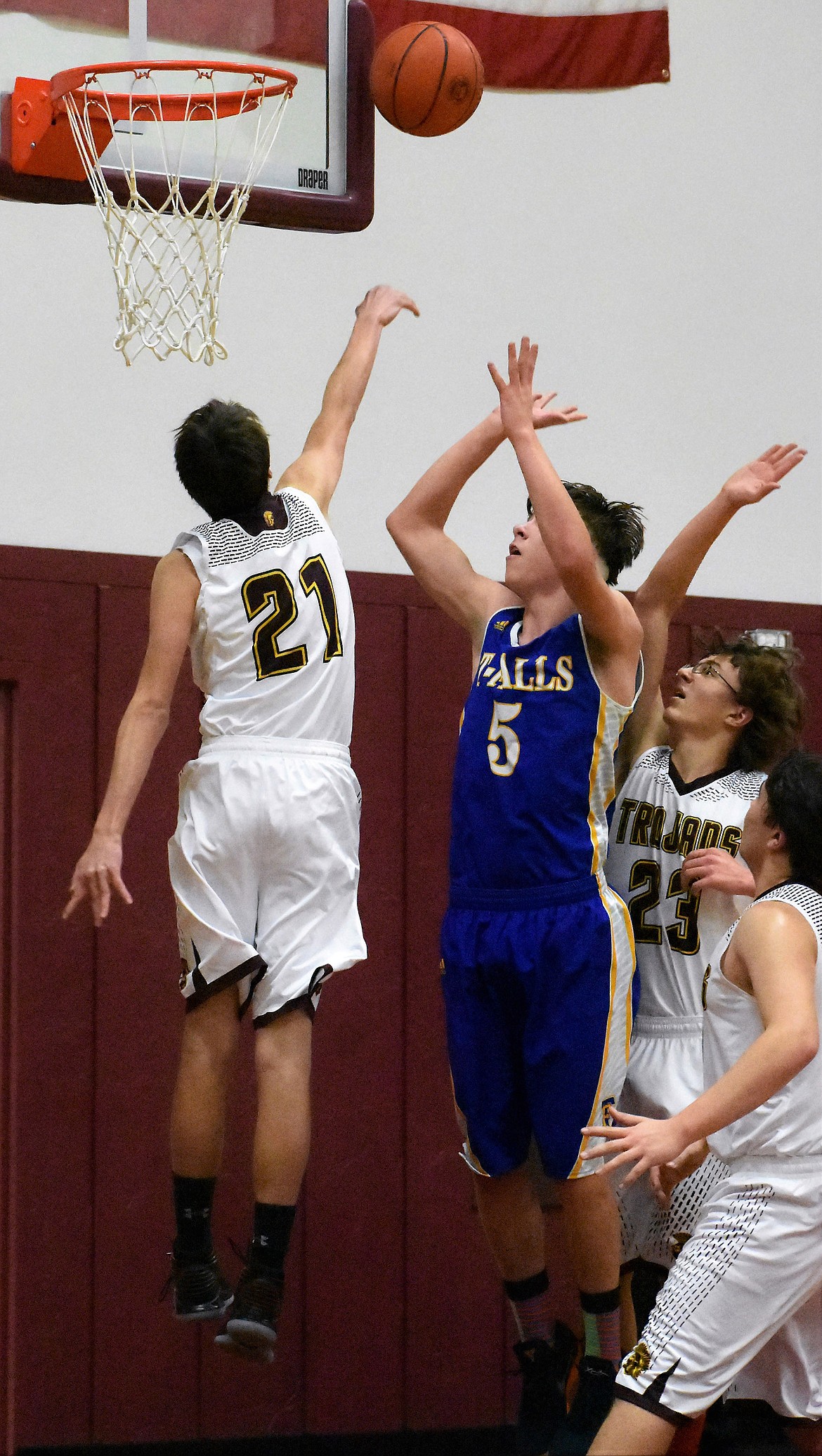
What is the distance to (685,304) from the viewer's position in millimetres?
6453

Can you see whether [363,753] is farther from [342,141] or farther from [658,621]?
[342,141]

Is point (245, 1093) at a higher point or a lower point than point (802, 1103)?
lower

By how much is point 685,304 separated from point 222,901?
141 inches

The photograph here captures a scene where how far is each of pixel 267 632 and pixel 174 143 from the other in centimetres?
151

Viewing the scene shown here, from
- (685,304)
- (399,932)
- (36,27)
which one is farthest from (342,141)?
(399,932)

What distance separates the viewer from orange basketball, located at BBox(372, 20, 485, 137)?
15.2ft

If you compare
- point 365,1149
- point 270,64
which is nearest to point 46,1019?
point 365,1149

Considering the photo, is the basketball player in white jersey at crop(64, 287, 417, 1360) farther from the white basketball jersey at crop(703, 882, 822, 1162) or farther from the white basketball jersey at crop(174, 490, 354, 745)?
the white basketball jersey at crop(703, 882, 822, 1162)

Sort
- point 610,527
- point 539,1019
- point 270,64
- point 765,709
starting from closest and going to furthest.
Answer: point 539,1019 < point 610,527 < point 765,709 < point 270,64

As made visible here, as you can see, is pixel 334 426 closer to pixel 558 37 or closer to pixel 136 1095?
pixel 136 1095

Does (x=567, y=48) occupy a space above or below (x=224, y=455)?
above

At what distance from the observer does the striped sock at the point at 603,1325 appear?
4.00 m

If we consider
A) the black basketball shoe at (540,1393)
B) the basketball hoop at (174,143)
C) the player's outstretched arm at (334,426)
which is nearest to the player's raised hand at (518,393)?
the player's outstretched arm at (334,426)

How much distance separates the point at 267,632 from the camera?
13.2ft
